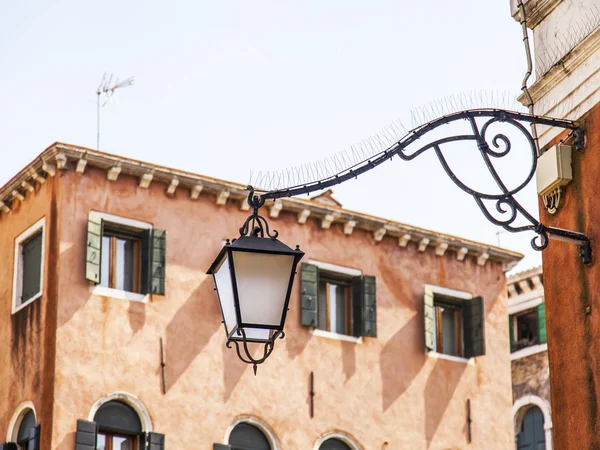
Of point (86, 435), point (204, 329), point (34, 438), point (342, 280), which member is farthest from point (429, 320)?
point (34, 438)

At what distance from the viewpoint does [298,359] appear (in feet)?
72.5

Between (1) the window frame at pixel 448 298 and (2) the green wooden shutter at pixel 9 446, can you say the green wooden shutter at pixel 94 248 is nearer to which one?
(2) the green wooden shutter at pixel 9 446

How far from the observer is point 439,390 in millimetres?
23750

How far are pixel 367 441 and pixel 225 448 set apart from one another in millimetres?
Result: 2874

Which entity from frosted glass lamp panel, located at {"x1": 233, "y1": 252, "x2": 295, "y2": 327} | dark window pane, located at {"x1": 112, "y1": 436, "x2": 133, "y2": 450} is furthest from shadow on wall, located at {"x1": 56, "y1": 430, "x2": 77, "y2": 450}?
frosted glass lamp panel, located at {"x1": 233, "y1": 252, "x2": 295, "y2": 327}

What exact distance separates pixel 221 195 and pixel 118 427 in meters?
4.16

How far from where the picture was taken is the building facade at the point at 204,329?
65.8 feet

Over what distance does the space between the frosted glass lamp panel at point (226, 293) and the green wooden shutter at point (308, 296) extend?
14907mm

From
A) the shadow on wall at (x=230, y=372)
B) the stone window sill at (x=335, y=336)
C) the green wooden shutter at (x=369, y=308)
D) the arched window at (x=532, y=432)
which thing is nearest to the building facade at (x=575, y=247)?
the shadow on wall at (x=230, y=372)

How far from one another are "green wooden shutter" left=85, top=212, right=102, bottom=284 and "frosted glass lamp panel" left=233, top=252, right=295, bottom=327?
1320 cm

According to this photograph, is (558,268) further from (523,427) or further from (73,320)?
(523,427)

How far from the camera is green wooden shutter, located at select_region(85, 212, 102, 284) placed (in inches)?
789

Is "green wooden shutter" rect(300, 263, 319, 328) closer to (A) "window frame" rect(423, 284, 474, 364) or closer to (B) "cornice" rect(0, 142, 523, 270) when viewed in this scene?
(B) "cornice" rect(0, 142, 523, 270)

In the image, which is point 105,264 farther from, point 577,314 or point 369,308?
point 577,314
